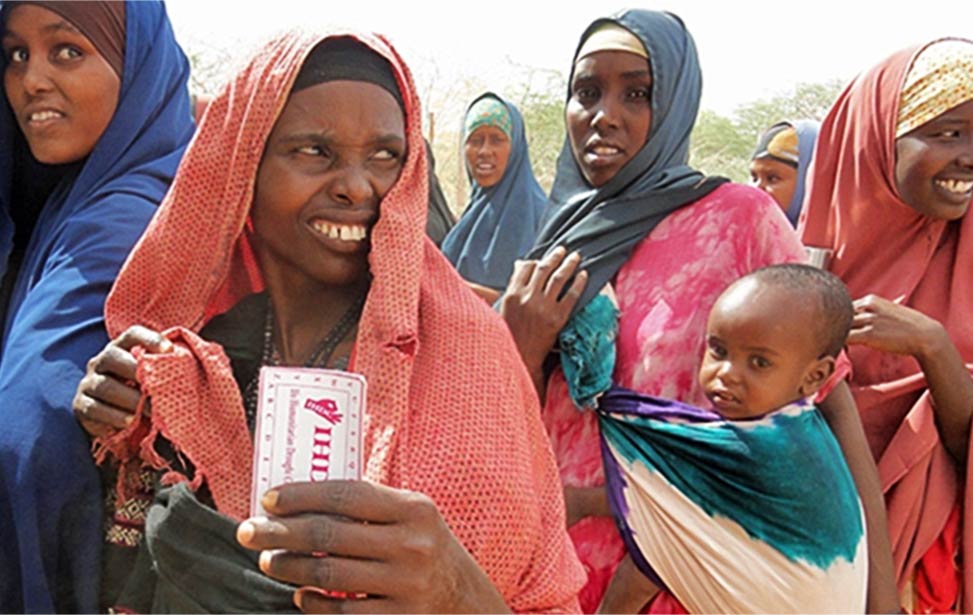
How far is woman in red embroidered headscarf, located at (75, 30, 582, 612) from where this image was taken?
1302 mm

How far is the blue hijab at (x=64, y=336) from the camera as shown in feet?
4.63

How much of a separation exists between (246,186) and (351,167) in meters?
0.17

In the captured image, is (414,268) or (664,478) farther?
(664,478)

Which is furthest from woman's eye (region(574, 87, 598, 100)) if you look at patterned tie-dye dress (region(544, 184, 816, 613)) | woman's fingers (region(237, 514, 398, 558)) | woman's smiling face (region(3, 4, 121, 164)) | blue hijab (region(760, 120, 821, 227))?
blue hijab (region(760, 120, 821, 227))

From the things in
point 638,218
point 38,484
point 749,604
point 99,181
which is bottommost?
point 749,604

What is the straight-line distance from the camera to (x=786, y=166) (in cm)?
503

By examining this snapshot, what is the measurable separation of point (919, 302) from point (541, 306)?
1027mm

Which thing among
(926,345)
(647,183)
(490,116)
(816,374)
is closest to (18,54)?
(647,183)

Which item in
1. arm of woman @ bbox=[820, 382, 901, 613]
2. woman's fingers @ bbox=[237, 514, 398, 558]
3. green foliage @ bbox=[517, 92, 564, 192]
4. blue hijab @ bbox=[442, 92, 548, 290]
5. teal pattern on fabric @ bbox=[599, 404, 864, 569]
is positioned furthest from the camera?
green foliage @ bbox=[517, 92, 564, 192]

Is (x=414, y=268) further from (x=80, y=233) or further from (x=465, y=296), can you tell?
(x=80, y=233)

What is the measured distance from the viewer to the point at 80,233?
160 centimetres

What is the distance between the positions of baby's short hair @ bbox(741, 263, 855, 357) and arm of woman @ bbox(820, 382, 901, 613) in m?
0.15

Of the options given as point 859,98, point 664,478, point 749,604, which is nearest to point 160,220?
point 664,478

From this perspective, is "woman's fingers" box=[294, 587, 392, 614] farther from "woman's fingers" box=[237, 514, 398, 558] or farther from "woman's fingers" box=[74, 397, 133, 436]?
"woman's fingers" box=[74, 397, 133, 436]
